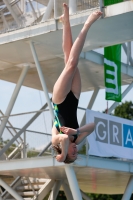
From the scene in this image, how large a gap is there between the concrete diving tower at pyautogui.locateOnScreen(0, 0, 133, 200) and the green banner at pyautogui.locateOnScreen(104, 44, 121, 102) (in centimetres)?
39

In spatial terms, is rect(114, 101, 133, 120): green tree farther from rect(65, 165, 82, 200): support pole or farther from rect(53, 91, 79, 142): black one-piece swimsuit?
rect(53, 91, 79, 142): black one-piece swimsuit

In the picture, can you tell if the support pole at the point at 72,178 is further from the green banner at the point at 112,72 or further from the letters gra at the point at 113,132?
the green banner at the point at 112,72

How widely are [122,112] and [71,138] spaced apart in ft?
143

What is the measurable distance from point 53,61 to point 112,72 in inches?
88.6

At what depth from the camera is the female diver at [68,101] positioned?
852 cm

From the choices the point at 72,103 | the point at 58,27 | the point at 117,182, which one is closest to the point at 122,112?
the point at 117,182

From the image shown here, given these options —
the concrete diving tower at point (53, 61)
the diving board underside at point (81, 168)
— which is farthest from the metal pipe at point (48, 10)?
the diving board underside at point (81, 168)

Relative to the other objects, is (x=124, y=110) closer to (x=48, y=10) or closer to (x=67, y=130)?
(x=48, y=10)

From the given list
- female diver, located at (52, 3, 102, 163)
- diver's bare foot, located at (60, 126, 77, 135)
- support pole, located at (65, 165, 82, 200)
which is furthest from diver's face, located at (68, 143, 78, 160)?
support pole, located at (65, 165, 82, 200)

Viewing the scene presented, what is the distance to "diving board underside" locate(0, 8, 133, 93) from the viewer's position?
1640 cm

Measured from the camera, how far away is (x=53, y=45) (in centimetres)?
1914

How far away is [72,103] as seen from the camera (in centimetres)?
871

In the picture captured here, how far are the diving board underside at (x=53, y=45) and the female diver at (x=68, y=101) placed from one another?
231 inches

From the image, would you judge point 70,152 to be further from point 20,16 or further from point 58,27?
point 20,16
